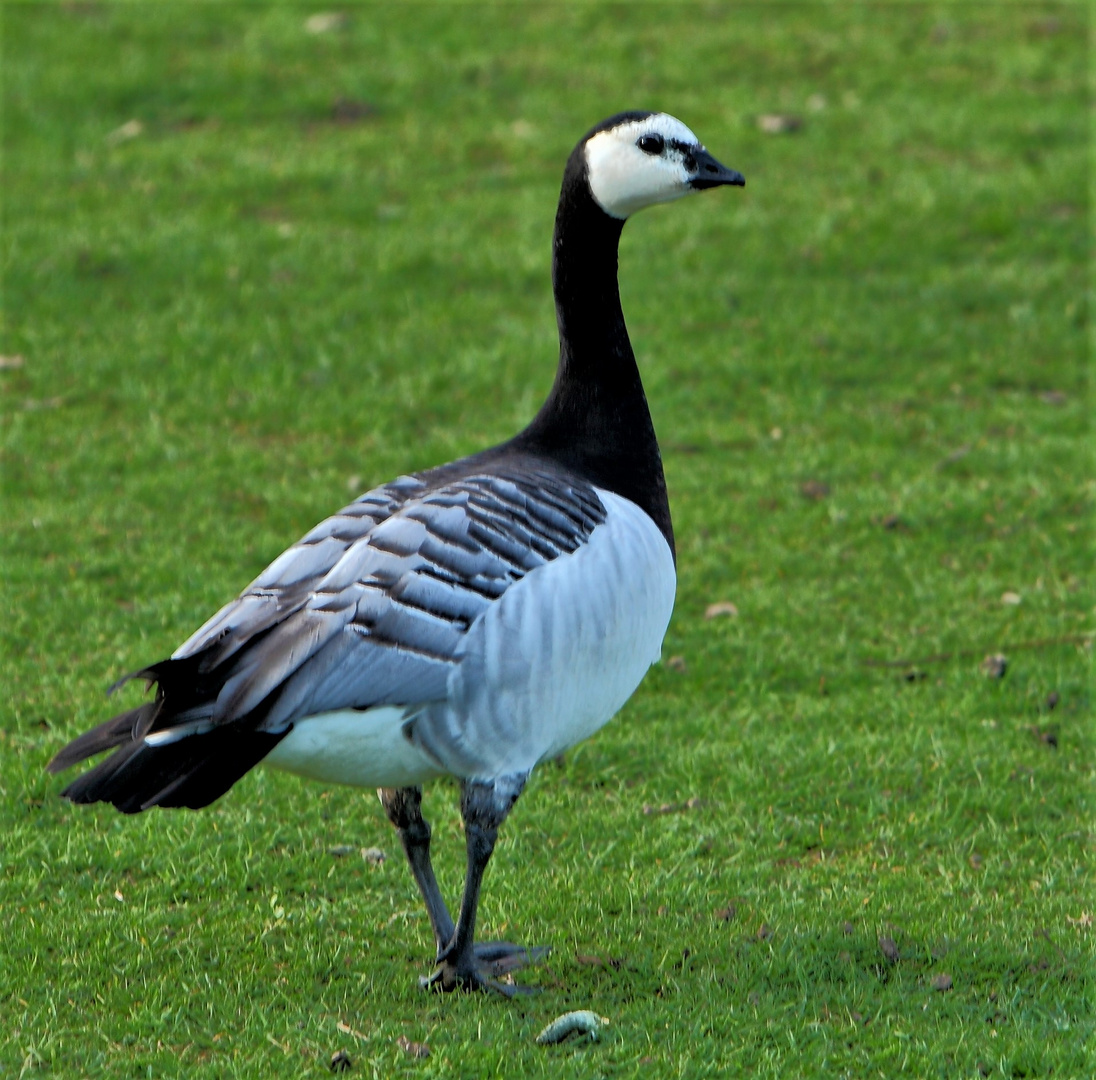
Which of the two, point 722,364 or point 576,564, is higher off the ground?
point 576,564

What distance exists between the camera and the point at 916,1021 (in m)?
4.69

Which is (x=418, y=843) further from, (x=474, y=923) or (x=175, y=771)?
(x=175, y=771)

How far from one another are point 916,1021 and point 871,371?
6467 millimetres

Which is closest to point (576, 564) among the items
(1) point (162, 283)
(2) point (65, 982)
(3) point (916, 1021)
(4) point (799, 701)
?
(3) point (916, 1021)

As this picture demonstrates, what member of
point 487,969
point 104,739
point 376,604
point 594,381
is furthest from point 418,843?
point 594,381

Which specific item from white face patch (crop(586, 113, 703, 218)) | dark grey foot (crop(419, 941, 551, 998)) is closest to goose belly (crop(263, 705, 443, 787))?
dark grey foot (crop(419, 941, 551, 998))

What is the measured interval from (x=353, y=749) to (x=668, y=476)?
5.05 meters

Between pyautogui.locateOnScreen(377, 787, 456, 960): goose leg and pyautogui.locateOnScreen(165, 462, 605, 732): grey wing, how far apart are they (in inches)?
31.1

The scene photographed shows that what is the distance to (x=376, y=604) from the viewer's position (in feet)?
14.6

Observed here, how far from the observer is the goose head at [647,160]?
16.9 ft

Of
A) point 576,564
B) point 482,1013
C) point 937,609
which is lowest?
point 937,609

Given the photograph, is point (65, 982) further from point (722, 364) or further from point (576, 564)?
point (722, 364)

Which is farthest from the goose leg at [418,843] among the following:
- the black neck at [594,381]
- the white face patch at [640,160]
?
the white face patch at [640,160]

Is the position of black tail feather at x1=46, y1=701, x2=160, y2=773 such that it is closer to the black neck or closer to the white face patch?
the black neck
